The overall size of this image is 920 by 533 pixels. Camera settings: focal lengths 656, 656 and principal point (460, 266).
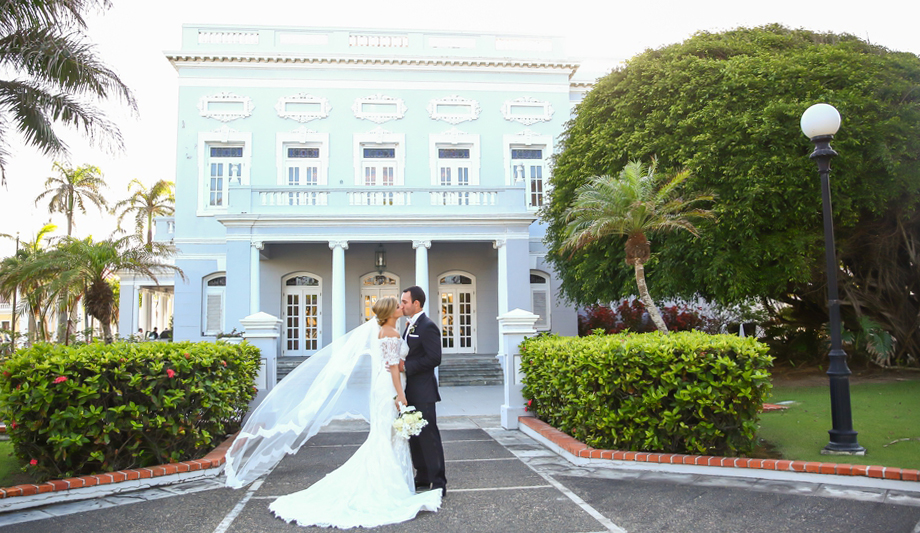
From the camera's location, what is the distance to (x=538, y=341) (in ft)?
30.3

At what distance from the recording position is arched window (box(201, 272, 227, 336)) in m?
19.3

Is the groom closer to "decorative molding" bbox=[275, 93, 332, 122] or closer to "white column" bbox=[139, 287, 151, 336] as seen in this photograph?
"decorative molding" bbox=[275, 93, 332, 122]

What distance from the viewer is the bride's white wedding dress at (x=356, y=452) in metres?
5.13

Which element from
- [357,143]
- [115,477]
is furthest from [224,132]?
[115,477]

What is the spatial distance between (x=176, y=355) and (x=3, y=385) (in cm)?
146

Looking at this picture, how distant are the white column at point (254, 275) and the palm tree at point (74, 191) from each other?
20.1 meters

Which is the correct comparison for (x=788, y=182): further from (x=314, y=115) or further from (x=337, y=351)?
(x=314, y=115)

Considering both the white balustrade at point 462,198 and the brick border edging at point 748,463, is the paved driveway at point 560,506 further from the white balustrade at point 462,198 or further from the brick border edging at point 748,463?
the white balustrade at point 462,198

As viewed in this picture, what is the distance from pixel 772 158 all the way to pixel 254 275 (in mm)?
12158

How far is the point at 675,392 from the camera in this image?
21.5 feet

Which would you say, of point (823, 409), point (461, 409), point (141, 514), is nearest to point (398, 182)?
point (461, 409)

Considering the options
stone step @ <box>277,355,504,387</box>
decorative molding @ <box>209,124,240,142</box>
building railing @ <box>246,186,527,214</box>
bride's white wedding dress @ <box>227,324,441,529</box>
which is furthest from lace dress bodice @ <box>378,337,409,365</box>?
decorative molding @ <box>209,124,240,142</box>

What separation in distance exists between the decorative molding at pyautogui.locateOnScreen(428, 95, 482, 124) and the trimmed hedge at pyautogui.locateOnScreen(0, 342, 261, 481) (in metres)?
14.7

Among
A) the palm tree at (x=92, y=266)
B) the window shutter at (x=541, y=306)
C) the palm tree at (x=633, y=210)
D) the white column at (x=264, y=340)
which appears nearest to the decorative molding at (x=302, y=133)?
the palm tree at (x=92, y=266)
